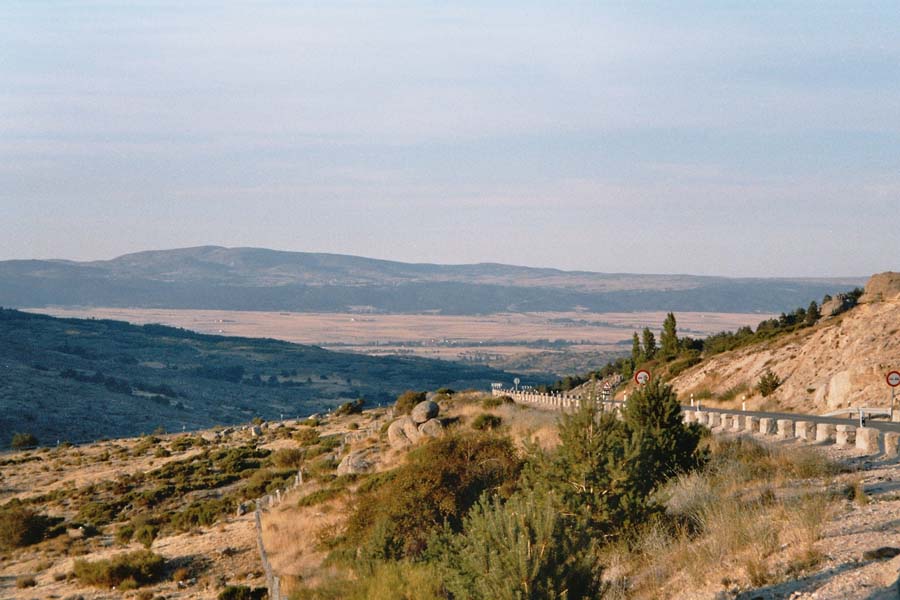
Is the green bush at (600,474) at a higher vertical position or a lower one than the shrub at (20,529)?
higher

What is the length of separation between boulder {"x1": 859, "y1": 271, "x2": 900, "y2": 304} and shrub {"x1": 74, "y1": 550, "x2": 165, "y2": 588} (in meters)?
39.9

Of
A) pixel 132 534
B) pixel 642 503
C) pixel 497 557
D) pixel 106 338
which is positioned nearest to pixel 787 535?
pixel 642 503

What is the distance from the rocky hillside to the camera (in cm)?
3916

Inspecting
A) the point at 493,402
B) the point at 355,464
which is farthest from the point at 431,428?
the point at 493,402

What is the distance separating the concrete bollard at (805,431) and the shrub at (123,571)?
18.3 meters

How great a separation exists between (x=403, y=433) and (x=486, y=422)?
170 inches

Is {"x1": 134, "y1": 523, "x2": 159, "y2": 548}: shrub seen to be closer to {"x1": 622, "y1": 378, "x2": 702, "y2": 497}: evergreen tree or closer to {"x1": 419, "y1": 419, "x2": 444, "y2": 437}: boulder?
{"x1": 419, "y1": 419, "x2": 444, "y2": 437}: boulder

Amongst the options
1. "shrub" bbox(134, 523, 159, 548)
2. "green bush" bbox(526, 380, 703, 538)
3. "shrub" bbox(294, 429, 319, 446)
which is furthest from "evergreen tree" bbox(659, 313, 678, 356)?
"green bush" bbox(526, 380, 703, 538)

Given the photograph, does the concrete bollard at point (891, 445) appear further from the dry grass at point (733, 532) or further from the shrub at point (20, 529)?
the shrub at point (20, 529)

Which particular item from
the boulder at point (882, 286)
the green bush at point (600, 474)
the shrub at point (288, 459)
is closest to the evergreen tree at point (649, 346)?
the boulder at point (882, 286)

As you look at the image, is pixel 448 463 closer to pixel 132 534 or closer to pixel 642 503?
pixel 642 503

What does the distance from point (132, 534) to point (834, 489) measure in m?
27.3

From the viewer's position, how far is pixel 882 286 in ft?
187

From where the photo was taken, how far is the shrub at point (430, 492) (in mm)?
23719
